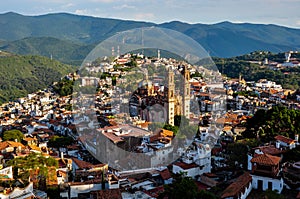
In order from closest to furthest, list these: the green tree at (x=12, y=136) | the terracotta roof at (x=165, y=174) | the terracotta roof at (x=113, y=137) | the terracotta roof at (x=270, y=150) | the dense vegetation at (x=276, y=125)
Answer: the terracotta roof at (x=270, y=150) → the terracotta roof at (x=165, y=174) → the dense vegetation at (x=276, y=125) → the terracotta roof at (x=113, y=137) → the green tree at (x=12, y=136)

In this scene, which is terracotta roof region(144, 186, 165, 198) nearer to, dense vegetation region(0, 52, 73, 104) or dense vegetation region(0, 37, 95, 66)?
dense vegetation region(0, 52, 73, 104)

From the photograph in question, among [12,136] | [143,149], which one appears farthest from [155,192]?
[12,136]

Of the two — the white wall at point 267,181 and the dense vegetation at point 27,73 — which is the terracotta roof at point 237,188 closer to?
the white wall at point 267,181

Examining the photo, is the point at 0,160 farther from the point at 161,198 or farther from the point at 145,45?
the point at 145,45

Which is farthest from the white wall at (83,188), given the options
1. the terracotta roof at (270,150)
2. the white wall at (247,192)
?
the terracotta roof at (270,150)

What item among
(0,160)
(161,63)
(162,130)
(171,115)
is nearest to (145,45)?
(171,115)
